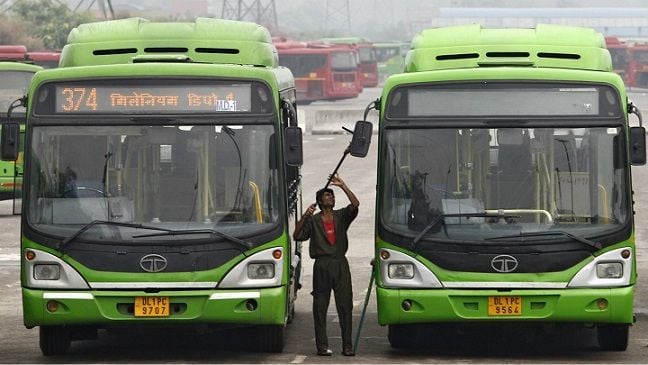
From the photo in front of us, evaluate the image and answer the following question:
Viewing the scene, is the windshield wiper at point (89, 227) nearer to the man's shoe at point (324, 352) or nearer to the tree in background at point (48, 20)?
the man's shoe at point (324, 352)

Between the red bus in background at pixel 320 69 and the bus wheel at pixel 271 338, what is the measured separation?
2438 inches

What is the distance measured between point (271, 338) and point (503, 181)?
245cm

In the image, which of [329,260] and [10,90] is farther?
[10,90]

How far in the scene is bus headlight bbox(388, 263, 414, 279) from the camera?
47.5 ft

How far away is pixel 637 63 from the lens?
9444 centimetres

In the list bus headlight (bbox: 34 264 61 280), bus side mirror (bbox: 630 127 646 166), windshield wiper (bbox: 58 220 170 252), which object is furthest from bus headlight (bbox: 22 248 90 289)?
bus side mirror (bbox: 630 127 646 166)

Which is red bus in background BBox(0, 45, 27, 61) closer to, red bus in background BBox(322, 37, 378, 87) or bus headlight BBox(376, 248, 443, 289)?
bus headlight BBox(376, 248, 443, 289)

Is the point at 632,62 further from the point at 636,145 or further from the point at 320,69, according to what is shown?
the point at 636,145

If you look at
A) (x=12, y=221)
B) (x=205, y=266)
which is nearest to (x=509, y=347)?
(x=205, y=266)

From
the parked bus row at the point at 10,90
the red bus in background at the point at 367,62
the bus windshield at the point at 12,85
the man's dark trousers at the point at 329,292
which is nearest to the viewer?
the man's dark trousers at the point at 329,292

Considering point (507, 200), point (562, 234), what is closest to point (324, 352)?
point (507, 200)

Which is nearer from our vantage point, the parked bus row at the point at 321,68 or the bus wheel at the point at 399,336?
the bus wheel at the point at 399,336

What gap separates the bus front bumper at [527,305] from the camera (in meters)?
14.3

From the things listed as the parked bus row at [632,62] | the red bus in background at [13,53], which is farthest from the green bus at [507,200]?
the parked bus row at [632,62]
